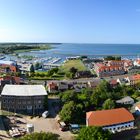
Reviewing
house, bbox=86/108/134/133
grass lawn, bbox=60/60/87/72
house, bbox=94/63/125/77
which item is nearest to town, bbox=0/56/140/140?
house, bbox=86/108/134/133

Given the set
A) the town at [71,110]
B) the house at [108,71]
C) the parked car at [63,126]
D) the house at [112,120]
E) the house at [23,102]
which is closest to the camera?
the town at [71,110]

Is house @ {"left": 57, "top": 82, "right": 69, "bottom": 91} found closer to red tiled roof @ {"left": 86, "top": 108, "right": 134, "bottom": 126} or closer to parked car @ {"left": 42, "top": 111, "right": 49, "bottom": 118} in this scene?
parked car @ {"left": 42, "top": 111, "right": 49, "bottom": 118}

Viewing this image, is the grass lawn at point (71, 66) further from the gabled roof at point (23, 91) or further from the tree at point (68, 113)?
the tree at point (68, 113)

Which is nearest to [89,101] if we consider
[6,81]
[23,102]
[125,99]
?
[125,99]

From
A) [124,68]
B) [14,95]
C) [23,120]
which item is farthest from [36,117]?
[124,68]

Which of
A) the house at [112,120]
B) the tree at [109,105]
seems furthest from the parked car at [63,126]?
the tree at [109,105]

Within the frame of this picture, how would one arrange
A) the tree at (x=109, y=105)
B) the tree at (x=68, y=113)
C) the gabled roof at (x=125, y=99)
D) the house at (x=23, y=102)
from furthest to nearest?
the gabled roof at (x=125, y=99), the house at (x=23, y=102), the tree at (x=109, y=105), the tree at (x=68, y=113)

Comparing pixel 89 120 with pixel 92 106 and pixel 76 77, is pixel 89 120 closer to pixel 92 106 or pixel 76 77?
pixel 92 106
